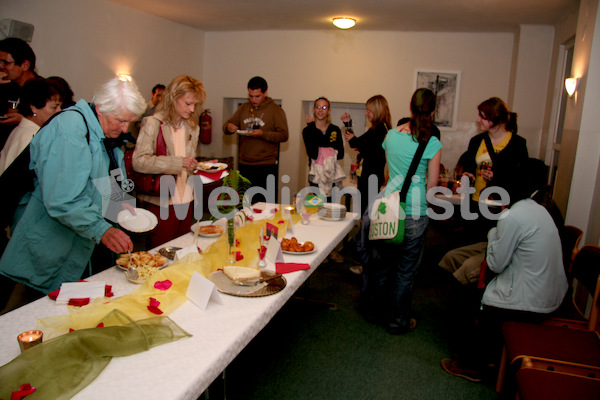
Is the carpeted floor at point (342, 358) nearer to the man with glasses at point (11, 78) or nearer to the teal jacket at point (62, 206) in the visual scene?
the teal jacket at point (62, 206)

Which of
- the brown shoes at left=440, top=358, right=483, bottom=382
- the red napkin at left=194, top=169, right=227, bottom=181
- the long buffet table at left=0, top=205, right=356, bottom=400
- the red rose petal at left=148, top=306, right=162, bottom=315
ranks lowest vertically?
the brown shoes at left=440, top=358, right=483, bottom=382

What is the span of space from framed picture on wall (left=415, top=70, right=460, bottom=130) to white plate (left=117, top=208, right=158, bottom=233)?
5273 millimetres

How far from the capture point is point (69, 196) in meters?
1.81

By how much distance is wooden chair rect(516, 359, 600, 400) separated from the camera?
1644 mm

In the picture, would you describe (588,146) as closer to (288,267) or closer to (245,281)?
(288,267)

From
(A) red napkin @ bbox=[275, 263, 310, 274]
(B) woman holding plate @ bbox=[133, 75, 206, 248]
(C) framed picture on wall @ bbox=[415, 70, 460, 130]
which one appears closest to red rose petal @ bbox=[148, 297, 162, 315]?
(A) red napkin @ bbox=[275, 263, 310, 274]

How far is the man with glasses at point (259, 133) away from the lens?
183 inches

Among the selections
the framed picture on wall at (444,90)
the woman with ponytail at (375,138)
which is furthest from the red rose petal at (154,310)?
the framed picture on wall at (444,90)

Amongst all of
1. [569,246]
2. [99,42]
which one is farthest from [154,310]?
[99,42]

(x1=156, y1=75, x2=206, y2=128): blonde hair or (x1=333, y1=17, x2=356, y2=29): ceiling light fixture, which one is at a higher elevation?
(x1=333, y1=17, x2=356, y2=29): ceiling light fixture

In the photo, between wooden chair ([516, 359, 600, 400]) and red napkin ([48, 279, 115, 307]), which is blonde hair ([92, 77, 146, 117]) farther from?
wooden chair ([516, 359, 600, 400])

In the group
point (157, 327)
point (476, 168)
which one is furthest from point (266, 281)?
point (476, 168)

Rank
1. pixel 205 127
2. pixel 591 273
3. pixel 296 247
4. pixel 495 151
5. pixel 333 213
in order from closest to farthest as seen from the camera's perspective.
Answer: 1. pixel 591 273
2. pixel 296 247
3. pixel 333 213
4. pixel 495 151
5. pixel 205 127

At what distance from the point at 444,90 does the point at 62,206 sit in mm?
5721
